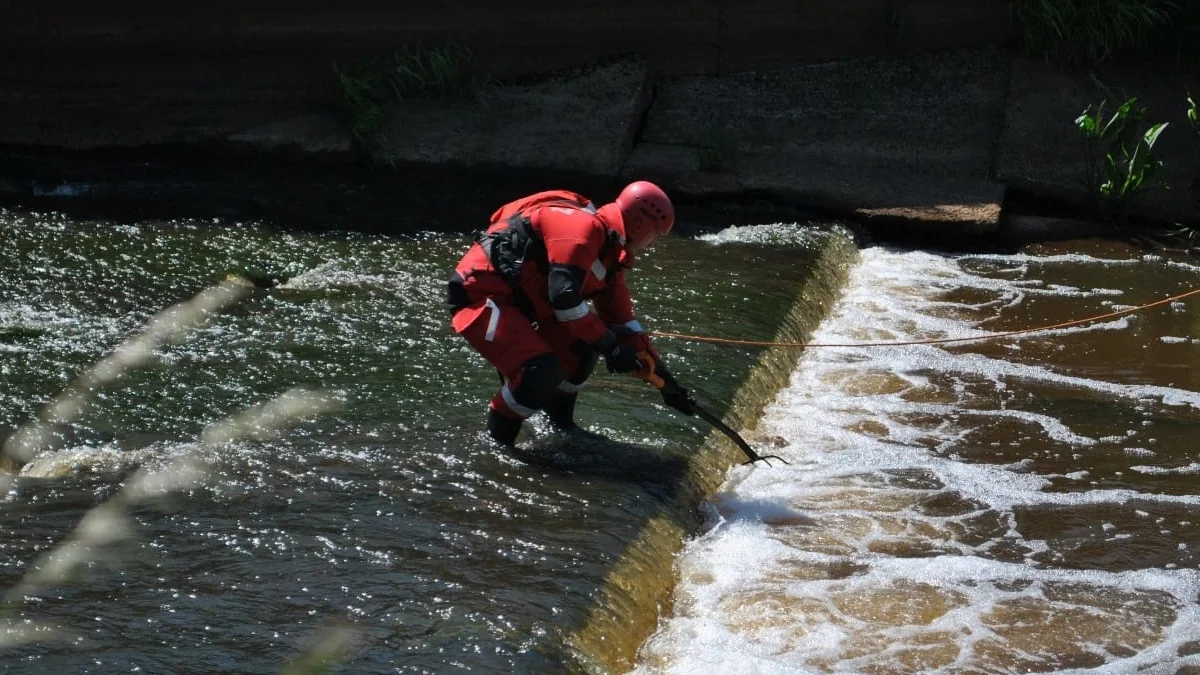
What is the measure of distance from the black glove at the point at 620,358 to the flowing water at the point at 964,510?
81cm

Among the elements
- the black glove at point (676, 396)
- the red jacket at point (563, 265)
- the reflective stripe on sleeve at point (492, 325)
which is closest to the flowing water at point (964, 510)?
the black glove at point (676, 396)

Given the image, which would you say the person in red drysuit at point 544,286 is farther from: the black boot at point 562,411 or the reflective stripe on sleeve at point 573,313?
the black boot at point 562,411

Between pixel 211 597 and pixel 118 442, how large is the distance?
1.84m

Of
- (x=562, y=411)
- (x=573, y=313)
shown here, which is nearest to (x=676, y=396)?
(x=562, y=411)

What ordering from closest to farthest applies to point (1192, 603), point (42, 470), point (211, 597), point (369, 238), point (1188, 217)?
point (211, 597) → point (1192, 603) → point (42, 470) → point (369, 238) → point (1188, 217)

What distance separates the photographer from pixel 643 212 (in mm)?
6008

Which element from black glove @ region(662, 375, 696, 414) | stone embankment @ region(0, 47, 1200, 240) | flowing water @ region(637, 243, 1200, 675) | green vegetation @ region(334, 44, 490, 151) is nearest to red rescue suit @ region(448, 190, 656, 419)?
Result: black glove @ region(662, 375, 696, 414)

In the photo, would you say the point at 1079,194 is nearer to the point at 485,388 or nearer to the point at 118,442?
the point at 485,388

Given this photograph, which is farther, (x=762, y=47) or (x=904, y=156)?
(x=762, y=47)

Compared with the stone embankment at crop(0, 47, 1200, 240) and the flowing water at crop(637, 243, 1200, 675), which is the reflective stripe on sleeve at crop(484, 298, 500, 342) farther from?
the stone embankment at crop(0, 47, 1200, 240)

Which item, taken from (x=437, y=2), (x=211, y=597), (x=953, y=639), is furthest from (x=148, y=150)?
(x=953, y=639)

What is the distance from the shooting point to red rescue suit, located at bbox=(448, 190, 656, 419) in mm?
5855

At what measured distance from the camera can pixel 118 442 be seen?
6.29 meters

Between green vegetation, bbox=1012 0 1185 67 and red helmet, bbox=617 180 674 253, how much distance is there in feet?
26.9
